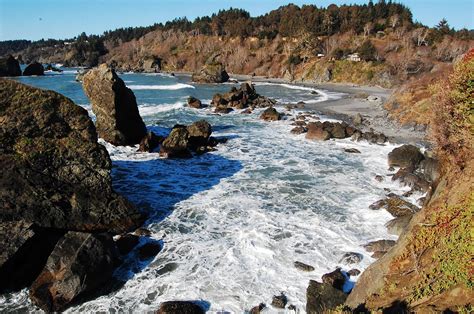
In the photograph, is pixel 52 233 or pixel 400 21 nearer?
pixel 52 233

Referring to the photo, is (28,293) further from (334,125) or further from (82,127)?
(334,125)

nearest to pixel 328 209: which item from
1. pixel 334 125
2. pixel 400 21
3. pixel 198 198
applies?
pixel 198 198

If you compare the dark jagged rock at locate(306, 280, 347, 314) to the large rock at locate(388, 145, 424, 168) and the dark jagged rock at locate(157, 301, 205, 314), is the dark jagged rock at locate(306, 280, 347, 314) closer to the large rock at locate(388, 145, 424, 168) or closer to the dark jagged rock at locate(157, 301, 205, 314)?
the dark jagged rock at locate(157, 301, 205, 314)

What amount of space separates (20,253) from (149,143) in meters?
16.3

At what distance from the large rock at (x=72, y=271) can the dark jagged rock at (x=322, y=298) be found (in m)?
6.60

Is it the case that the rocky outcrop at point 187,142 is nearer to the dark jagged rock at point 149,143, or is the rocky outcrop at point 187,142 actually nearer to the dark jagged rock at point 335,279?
the dark jagged rock at point 149,143

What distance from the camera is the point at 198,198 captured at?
63.0 ft

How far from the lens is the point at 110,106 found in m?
28.3

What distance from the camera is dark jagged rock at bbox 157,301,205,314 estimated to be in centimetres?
1062

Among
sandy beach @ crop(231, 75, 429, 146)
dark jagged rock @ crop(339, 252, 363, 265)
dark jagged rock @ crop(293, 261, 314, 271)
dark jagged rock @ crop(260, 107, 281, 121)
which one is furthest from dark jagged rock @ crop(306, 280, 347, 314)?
dark jagged rock @ crop(260, 107, 281, 121)

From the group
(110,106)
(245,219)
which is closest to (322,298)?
(245,219)

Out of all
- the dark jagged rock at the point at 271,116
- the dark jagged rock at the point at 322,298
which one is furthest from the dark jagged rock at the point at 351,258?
the dark jagged rock at the point at 271,116

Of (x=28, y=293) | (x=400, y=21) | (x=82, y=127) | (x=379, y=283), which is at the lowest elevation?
(x=28, y=293)

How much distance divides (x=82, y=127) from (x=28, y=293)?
7.80 metres
